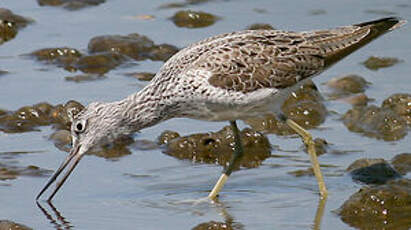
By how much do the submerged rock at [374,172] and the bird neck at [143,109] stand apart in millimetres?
2053

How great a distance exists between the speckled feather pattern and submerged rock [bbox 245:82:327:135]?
5.00ft

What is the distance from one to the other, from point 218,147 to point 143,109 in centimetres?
153

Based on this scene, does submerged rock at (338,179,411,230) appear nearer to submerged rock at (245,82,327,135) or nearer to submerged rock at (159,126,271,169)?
submerged rock at (159,126,271,169)

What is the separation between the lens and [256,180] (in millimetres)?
11820

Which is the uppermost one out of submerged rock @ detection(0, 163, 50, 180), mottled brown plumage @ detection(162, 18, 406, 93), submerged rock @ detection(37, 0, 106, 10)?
mottled brown plumage @ detection(162, 18, 406, 93)

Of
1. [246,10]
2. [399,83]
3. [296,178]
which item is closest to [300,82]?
[296,178]

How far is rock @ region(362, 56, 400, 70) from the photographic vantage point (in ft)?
48.7

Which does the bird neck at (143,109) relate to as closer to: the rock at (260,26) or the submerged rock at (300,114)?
the submerged rock at (300,114)

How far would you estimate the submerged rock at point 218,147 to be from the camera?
40.7 feet

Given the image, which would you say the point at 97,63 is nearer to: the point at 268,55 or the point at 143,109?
the point at 143,109

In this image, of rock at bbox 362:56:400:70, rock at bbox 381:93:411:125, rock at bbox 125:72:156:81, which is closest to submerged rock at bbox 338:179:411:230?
rock at bbox 381:93:411:125

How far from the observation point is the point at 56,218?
423 inches

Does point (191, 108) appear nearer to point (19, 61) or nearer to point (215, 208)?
point (215, 208)

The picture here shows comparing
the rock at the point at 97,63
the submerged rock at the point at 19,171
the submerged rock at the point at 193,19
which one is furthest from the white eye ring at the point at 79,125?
the submerged rock at the point at 193,19
